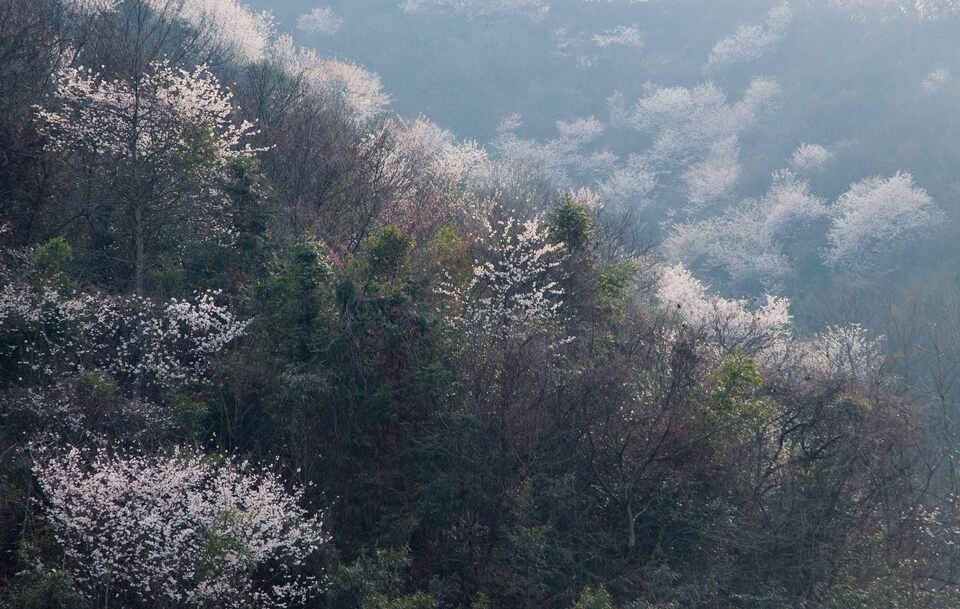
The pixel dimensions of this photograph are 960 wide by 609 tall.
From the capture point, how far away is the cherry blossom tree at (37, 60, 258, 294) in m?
17.7

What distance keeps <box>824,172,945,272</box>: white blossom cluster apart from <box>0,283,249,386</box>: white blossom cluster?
56090mm

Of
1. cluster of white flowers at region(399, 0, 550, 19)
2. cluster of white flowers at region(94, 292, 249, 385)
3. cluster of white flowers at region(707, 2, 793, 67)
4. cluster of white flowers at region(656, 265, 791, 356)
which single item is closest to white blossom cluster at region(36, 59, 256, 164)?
cluster of white flowers at region(94, 292, 249, 385)

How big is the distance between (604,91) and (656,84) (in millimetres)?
6491

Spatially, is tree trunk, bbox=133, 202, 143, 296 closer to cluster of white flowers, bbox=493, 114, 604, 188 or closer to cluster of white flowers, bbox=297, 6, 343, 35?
cluster of white flowers, bbox=493, 114, 604, 188

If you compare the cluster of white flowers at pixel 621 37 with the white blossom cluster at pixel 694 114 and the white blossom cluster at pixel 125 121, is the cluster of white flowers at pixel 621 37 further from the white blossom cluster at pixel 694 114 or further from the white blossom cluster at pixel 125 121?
the white blossom cluster at pixel 125 121

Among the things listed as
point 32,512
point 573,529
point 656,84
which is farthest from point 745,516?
point 656,84

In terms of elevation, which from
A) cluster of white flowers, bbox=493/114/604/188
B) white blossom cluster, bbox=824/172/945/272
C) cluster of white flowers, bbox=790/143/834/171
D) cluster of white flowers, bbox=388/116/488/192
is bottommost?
cluster of white flowers, bbox=388/116/488/192

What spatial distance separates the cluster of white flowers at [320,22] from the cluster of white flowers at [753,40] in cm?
4946

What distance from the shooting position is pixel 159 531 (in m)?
11.0

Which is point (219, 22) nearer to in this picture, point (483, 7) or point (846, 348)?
point (846, 348)

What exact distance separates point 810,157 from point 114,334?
68997mm

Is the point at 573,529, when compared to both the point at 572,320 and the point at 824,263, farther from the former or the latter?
the point at 824,263

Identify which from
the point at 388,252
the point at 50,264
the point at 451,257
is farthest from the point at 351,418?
the point at 50,264

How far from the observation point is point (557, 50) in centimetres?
9744
